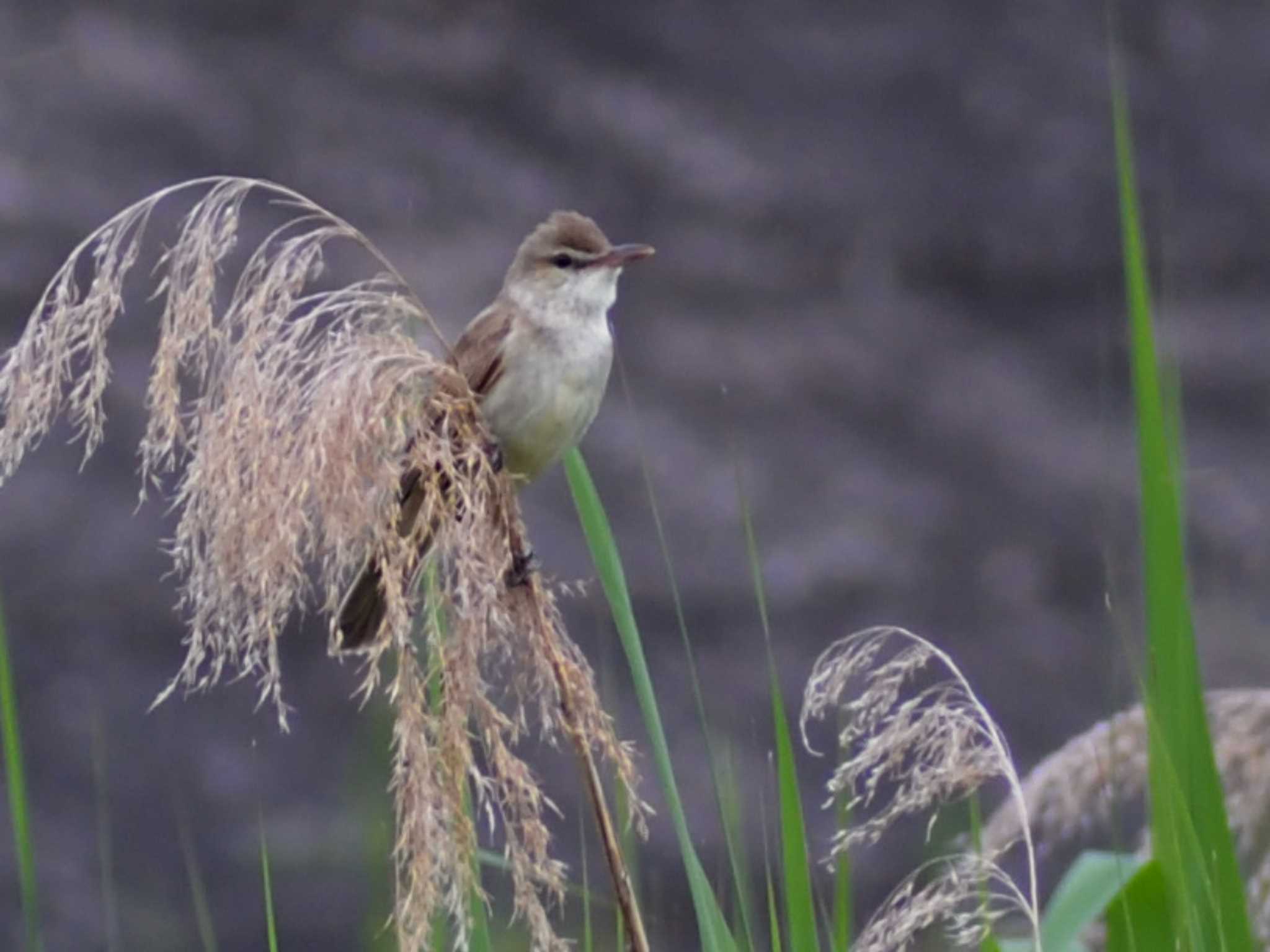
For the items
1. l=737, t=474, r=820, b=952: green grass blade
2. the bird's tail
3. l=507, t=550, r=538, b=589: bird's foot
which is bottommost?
l=737, t=474, r=820, b=952: green grass blade

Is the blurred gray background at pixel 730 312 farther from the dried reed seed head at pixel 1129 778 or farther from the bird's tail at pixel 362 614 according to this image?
the dried reed seed head at pixel 1129 778

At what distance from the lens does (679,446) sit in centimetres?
653

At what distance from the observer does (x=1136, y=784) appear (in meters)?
1.88

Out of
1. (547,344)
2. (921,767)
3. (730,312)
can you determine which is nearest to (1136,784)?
(921,767)

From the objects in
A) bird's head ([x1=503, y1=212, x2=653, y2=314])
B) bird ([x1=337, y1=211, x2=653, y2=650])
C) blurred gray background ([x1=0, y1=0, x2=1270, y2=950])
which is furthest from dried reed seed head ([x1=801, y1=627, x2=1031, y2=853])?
blurred gray background ([x1=0, y1=0, x2=1270, y2=950])

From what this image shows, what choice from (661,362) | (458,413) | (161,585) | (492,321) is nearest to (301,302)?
(458,413)

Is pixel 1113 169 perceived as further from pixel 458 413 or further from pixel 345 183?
pixel 458 413

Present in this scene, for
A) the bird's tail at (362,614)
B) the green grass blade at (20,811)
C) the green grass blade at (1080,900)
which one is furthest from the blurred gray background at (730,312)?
the green grass blade at (20,811)

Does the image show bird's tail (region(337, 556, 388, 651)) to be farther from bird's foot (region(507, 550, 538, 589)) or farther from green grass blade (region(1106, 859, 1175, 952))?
green grass blade (region(1106, 859, 1175, 952))

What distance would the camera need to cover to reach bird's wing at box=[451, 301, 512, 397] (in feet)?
9.82

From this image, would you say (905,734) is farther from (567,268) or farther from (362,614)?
(567,268)

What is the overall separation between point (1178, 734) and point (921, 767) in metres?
0.23

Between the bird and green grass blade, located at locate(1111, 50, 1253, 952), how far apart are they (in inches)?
48.0

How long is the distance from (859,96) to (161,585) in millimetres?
2773
